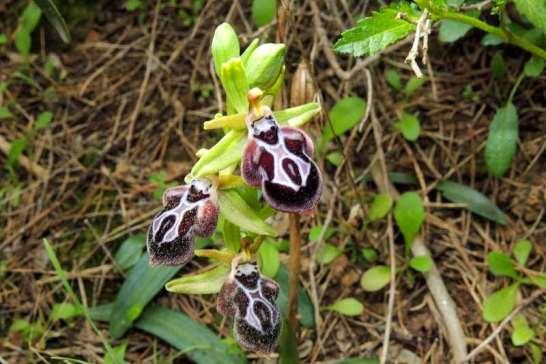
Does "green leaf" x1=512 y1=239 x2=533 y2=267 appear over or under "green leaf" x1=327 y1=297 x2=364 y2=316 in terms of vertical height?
over

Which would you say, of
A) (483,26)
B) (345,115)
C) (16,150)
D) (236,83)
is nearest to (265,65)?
(236,83)

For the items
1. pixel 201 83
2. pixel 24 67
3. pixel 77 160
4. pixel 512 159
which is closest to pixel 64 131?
pixel 77 160

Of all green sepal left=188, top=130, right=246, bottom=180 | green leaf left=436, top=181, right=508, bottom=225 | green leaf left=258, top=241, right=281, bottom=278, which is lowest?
green leaf left=436, top=181, right=508, bottom=225

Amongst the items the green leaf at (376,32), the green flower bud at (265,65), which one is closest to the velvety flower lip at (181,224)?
the green flower bud at (265,65)

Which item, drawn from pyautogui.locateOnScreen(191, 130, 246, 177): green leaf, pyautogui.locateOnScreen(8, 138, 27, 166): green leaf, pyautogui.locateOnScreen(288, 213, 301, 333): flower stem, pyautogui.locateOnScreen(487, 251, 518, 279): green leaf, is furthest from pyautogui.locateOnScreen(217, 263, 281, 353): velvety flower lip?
pyautogui.locateOnScreen(8, 138, 27, 166): green leaf

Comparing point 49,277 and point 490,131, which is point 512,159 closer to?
point 490,131

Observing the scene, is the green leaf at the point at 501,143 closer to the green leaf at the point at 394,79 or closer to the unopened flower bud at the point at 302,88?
the green leaf at the point at 394,79

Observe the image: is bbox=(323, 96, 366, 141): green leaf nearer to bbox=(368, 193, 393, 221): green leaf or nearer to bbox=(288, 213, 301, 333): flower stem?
bbox=(368, 193, 393, 221): green leaf
